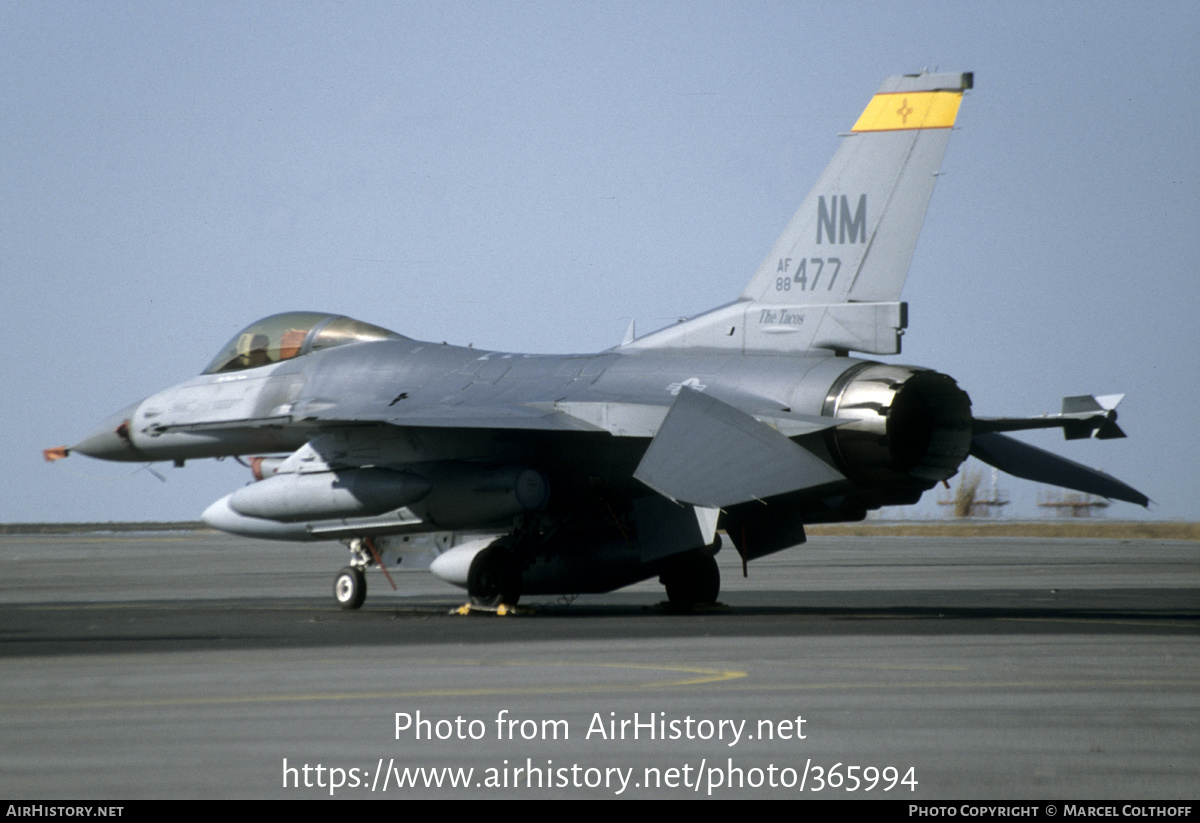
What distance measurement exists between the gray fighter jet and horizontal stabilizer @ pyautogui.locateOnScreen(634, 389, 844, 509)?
19 mm

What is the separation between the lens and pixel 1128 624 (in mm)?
13156

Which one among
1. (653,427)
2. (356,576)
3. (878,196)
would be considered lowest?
(356,576)

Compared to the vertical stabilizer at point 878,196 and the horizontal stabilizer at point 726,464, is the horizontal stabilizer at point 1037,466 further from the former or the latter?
the horizontal stabilizer at point 726,464

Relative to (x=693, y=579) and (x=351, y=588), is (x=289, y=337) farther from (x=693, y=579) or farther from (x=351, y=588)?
(x=693, y=579)

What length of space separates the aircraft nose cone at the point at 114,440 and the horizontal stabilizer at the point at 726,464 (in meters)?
9.33

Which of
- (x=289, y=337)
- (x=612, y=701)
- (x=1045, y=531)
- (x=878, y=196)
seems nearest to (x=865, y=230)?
(x=878, y=196)

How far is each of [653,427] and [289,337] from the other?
6.40 meters

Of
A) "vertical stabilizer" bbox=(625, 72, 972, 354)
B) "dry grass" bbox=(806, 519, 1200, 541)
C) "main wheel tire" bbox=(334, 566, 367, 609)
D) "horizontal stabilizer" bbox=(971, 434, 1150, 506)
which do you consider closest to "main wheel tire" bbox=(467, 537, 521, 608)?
"main wheel tire" bbox=(334, 566, 367, 609)

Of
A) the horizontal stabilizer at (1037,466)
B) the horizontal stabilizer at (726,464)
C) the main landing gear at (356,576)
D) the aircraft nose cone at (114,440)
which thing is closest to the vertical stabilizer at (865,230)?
the horizontal stabilizer at (726,464)

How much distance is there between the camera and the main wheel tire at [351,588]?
16.9m

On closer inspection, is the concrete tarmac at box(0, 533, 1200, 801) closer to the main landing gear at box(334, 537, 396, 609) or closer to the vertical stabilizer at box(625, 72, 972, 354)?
the main landing gear at box(334, 537, 396, 609)

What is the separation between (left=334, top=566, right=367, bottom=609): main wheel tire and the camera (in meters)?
16.9

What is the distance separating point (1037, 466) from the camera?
56.6 feet
